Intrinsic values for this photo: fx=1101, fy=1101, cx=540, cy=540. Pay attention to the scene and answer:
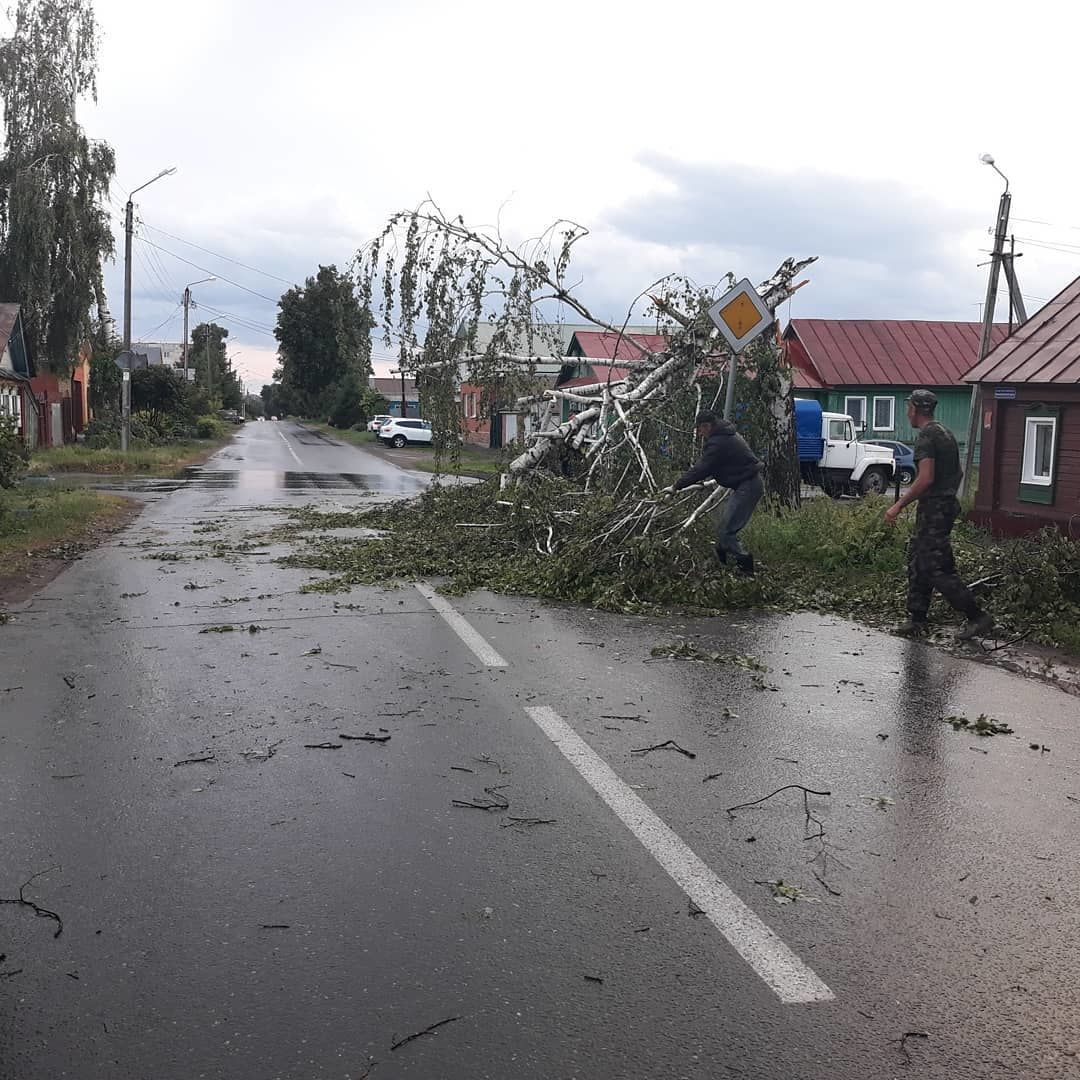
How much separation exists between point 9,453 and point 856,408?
28.0 metres

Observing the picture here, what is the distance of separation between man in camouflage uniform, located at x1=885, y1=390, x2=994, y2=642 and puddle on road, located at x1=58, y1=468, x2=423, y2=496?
1603cm

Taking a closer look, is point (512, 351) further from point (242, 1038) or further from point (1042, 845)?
point (242, 1038)

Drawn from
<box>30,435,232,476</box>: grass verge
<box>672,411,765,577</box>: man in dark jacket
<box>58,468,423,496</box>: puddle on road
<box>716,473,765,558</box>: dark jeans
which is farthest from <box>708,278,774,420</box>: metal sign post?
<box>30,435,232,476</box>: grass verge

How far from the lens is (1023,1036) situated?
9.47 ft

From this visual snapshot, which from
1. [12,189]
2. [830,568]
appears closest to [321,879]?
[830,568]

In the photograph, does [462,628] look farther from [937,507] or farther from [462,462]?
[462,462]

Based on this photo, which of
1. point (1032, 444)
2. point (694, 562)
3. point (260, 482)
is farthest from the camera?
point (260, 482)

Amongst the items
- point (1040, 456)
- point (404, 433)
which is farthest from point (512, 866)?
point (404, 433)

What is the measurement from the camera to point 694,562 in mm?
9992

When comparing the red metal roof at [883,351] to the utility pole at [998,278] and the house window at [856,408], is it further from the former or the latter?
the utility pole at [998,278]

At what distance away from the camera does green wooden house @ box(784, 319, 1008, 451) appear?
3569cm

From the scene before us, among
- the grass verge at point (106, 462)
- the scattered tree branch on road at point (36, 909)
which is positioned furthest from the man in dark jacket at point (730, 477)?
the grass verge at point (106, 462)

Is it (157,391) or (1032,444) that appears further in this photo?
(157,391)

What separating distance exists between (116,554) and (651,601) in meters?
6.78
